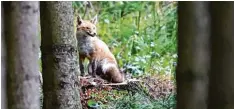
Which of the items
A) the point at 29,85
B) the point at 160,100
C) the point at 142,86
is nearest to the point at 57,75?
the point at 29,85

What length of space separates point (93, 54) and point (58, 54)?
269 centimetres

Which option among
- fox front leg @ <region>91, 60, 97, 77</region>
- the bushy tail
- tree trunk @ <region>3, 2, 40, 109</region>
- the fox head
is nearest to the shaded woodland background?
tree trunk @ <region>3, 2, 40, 109</region>

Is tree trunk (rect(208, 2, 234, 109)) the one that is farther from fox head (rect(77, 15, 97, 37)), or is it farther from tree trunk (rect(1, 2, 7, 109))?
fox head (rect(77, 15, 97, 37))

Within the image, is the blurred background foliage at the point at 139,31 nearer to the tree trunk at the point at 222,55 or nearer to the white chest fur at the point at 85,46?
the white chest fur at the point at 85,46

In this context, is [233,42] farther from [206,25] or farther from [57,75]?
[57,75]

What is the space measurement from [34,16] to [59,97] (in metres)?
1.27

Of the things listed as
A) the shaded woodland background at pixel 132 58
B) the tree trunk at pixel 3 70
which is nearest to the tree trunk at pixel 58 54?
the shaded woodland background at pixel 132 58

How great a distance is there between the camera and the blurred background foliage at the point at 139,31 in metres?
7.01

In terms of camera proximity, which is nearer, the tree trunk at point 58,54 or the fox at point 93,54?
the tree trunk at point 58,54

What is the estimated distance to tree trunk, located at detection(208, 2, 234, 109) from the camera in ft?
8.33

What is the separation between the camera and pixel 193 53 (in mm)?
2539

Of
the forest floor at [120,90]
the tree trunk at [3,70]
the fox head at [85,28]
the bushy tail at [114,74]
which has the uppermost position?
the fox head at [85,28]

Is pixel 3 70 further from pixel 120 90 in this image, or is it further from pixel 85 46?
pixel 85 46

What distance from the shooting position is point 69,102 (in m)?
4.25
